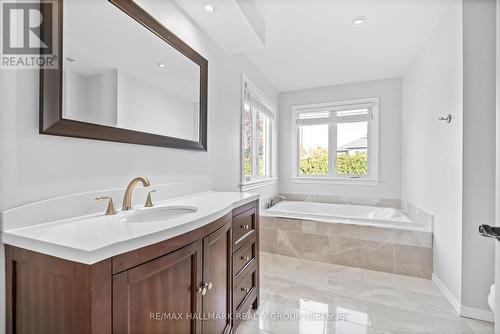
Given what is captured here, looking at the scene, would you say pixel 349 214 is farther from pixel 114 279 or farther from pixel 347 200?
pixel 114 279

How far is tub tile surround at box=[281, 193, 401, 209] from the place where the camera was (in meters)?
3.48

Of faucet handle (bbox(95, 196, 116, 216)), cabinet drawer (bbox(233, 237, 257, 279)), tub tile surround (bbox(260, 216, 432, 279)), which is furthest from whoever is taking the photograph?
tub tile surround (bbox(260, 216, 432, 279))

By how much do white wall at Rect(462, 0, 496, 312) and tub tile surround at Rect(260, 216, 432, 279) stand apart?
57cm

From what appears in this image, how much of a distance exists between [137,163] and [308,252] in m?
2.16

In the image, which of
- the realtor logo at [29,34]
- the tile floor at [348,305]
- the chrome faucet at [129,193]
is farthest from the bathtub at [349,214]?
the realtor logo at [29,34]

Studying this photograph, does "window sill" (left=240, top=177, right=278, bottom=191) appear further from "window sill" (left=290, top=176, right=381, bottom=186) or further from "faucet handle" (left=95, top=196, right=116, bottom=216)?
"faucet handle" (left=95, top=196, right=116, bottom=216)

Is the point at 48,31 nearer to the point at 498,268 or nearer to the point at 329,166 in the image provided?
the point at 498,268

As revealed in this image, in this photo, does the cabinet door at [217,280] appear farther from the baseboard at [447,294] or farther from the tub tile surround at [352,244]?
the baseboard at [447,294]

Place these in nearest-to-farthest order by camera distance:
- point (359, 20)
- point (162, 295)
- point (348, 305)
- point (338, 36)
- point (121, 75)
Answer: point (162, 295), point (121, 75), point (348, 305), point (359, 20), point (338, 36)

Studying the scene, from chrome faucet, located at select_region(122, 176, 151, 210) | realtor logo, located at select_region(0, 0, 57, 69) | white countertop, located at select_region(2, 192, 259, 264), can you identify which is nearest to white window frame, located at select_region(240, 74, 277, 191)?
chrome faucet, located at select_region(122, 176, 151, 210)

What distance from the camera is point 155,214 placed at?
130 cm

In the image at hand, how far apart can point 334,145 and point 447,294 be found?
95.0 inches

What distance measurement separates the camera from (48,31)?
3.04 ft

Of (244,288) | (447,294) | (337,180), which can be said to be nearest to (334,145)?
(337,180)
